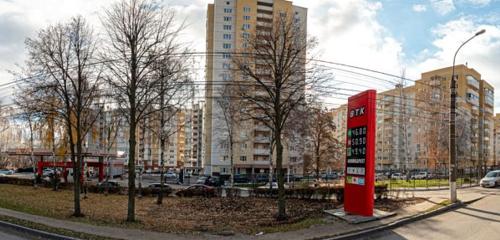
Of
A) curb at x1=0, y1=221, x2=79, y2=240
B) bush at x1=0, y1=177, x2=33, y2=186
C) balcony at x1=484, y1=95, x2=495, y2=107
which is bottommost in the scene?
bush at x1=0, y1=177, x2=33, y2=186

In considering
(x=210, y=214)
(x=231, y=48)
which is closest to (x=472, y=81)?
(x=231, y=48)

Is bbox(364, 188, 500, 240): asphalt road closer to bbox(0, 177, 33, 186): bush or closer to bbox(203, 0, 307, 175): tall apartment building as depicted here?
bbox(0, 177, 33, 186): bush

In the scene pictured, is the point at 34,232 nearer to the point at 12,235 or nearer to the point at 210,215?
the point at 12,235

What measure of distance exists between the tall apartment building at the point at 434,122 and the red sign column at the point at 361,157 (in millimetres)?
31893

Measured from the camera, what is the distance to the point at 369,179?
1412 cm

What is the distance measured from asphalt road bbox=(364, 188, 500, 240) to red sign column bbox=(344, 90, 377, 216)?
5.64 ft

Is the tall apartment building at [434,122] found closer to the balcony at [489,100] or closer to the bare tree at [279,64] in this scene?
the balcony at [489,100]

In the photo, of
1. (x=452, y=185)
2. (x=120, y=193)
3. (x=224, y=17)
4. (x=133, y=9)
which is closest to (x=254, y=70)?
(x=133, y=9)

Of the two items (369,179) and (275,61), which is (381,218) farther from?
(275,61)

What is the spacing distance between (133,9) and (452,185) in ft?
54.2

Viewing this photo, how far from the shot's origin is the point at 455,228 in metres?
12.5

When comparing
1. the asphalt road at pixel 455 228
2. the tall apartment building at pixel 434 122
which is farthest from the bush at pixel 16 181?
the tall apartment building at pixel 434 122

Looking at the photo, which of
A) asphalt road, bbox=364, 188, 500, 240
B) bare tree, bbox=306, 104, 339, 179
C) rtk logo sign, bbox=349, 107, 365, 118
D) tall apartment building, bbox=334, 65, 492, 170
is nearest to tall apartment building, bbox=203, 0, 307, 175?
tall apartment building, bbox=334, 65, 492, 170

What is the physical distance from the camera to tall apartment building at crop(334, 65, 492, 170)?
51438mm
